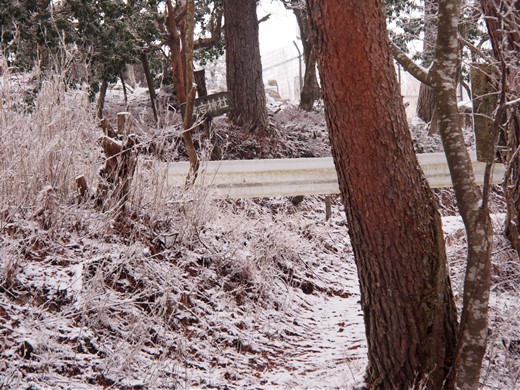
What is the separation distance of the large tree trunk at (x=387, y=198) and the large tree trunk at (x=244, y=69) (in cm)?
731

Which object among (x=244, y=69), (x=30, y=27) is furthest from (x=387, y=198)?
(x=244, y=69)

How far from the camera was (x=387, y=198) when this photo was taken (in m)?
3.46

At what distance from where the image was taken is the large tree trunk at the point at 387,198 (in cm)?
347

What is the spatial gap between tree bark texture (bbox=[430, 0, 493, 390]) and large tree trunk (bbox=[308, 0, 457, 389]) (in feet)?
0.48

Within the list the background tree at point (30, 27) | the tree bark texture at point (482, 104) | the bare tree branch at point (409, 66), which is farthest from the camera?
the background tree at point (30, 27)

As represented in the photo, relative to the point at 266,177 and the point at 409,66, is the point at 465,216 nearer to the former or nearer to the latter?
the point at 409,66

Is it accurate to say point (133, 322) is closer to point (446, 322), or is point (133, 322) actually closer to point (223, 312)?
point (223, 312)

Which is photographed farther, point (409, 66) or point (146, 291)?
point (146, 291)

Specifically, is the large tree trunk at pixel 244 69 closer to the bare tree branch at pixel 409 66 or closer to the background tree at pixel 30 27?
the background tree at pixel 30 27

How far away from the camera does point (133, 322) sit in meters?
3.86

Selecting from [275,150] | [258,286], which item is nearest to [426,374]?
[258,286]

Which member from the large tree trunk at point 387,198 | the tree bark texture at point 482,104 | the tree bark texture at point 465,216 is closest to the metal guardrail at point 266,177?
the tree bark texture at point 482,104

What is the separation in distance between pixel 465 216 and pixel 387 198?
0.45 metres

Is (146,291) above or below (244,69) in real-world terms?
below
